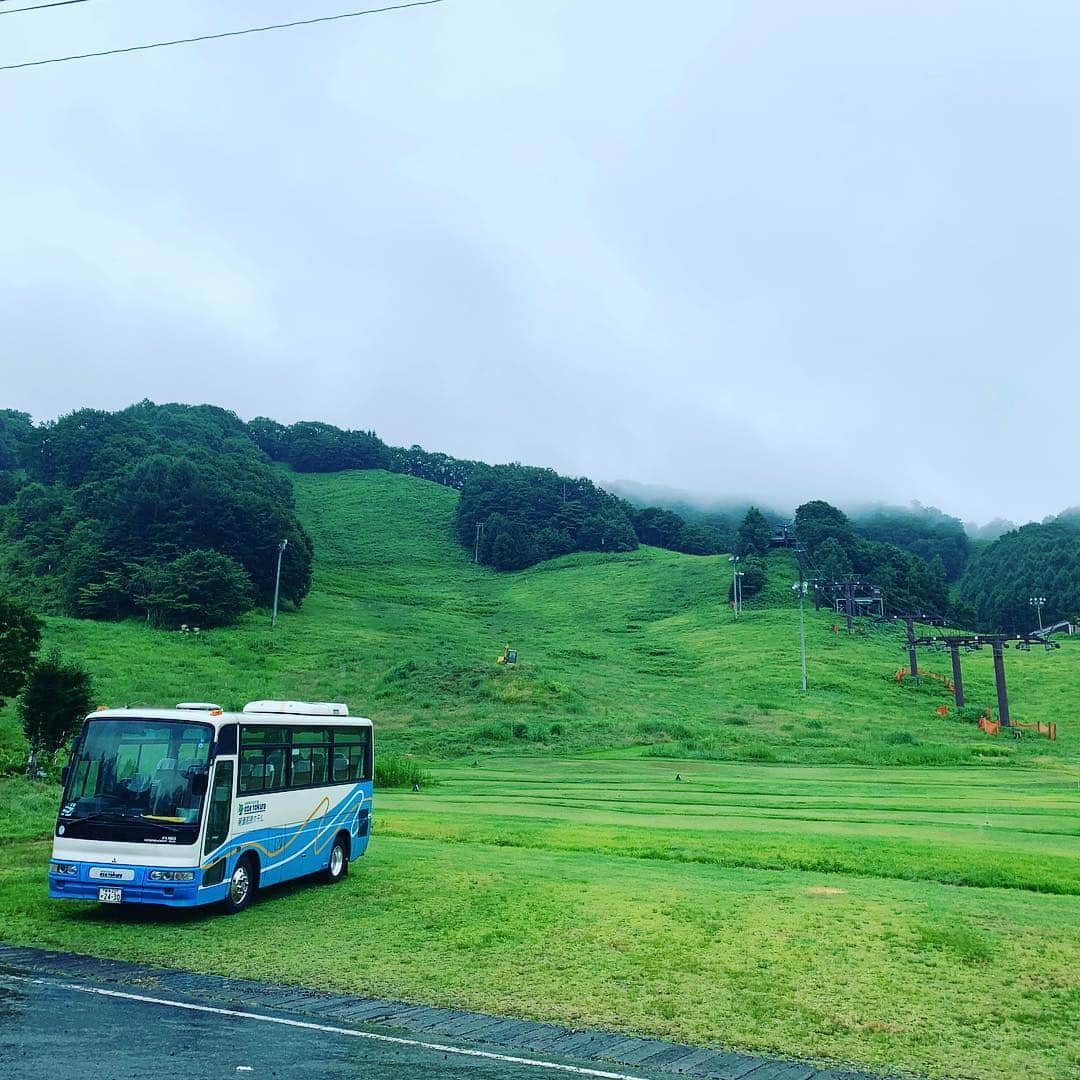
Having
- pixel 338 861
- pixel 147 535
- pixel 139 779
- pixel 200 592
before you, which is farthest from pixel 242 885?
pixel 147 535

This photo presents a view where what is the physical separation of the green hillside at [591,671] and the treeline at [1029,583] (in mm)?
42555

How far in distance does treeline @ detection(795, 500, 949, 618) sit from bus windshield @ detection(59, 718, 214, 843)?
117 meters

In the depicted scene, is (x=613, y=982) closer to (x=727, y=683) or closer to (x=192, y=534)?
(x=727, y=683)

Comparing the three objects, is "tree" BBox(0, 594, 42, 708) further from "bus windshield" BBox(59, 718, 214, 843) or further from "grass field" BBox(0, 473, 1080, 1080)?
"bus windshield" BBox(59, 718, 214, 843)

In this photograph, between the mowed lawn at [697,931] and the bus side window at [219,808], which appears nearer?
the mowed lawn at [697,931]

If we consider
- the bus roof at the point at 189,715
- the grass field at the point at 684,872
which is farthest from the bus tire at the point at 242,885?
the bus roof at the point at 189,715

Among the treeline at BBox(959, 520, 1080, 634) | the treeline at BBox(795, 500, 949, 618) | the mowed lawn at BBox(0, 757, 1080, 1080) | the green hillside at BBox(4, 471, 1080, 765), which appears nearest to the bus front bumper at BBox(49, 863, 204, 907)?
the mowed lawn at BBox(0, 757, 1080, 1080)

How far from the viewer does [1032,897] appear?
1756 centimetres

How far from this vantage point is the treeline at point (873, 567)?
5187 inches

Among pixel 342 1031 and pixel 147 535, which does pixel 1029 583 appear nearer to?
pixel 147 535

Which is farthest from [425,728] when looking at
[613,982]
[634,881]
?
[613,982]

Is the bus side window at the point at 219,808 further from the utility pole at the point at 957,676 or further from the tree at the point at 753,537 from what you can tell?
the tree at the point at 753,537

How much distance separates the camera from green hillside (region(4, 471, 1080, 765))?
60.4m

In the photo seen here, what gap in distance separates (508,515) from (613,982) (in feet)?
526
